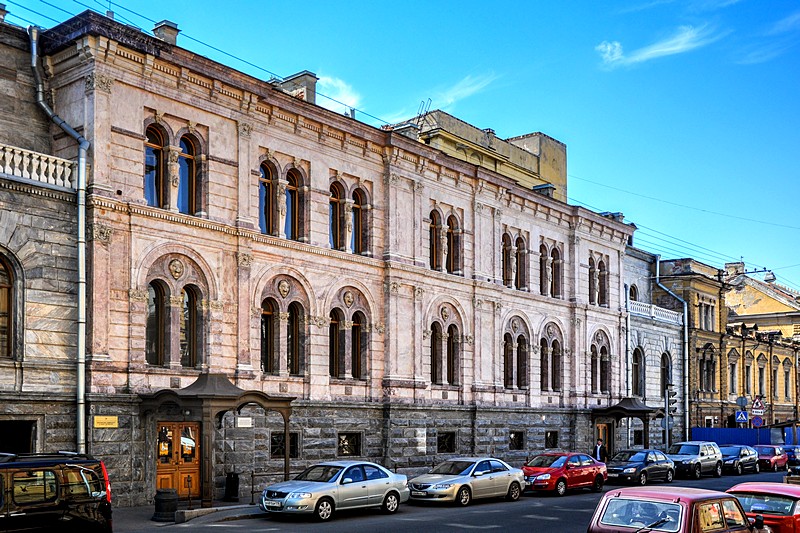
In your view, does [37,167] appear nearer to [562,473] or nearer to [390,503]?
[390,503]

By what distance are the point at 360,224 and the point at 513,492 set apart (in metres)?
11.5

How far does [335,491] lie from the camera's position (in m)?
25.2

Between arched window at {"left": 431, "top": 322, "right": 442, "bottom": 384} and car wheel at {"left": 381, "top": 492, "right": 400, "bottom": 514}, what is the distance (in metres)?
12.3

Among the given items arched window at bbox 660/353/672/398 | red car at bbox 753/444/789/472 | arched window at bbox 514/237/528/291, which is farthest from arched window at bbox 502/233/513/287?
arched window at bbox 660/353/672/398

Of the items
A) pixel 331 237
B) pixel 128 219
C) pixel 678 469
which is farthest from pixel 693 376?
pixel 128 219

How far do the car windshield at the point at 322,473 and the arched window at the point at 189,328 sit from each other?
18.1 feet

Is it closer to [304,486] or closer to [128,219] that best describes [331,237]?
[128,219]

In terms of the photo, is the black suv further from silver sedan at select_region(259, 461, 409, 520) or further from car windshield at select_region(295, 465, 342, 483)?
car windshield at select_region(295, 465, 342, 483)

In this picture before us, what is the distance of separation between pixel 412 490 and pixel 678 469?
18.0 meters

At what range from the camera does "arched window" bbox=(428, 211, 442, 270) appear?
3966 cm

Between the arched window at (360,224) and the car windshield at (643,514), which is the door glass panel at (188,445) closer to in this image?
the arched window at (360,224)

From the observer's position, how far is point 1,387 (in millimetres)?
24125

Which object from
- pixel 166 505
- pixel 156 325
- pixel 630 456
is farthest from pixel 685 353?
pixel 166 505

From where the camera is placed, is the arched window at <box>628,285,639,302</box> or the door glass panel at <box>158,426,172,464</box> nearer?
the door glass panel at <box>158,426,172,464</box>
